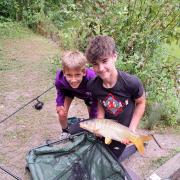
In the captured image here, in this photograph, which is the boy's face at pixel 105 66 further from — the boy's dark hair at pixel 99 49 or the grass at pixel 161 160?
the grass at pixel 161 160

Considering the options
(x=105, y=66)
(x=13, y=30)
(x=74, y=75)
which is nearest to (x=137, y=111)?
(x=105, y=66)

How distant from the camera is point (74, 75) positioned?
130 inches

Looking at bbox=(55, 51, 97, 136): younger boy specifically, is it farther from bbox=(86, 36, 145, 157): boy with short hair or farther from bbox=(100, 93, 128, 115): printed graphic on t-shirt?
bbox=(100, 93, 128, 115): printed graphic on t-shirt

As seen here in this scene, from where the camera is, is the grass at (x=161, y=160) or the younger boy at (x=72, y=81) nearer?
the younger boy at (x=72, y=81)

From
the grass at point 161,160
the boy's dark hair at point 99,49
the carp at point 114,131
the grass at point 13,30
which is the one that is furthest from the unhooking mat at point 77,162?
the grass at point 13,30

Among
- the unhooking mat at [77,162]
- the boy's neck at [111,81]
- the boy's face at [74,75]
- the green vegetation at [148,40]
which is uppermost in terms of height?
the boy's neck at [111,81]

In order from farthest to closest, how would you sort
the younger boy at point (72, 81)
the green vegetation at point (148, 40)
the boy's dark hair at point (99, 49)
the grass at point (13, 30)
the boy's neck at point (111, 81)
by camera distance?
the grass at point (13, 30)
the green vegetation at point (148, 40)
the younger boy at point (72, 81)
the boy's neck at point (111, 81)
the boy's dark hair at point (99, 49)

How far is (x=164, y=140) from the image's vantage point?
4215 millimetres

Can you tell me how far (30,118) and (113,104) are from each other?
168 cm

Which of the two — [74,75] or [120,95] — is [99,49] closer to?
[120,95]

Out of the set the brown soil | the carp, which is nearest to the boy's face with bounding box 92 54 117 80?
the carp

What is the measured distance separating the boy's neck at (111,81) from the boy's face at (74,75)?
0.33m

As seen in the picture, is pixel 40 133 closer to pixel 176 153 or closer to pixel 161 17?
pixel 176 153

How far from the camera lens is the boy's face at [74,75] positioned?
3264 mm
